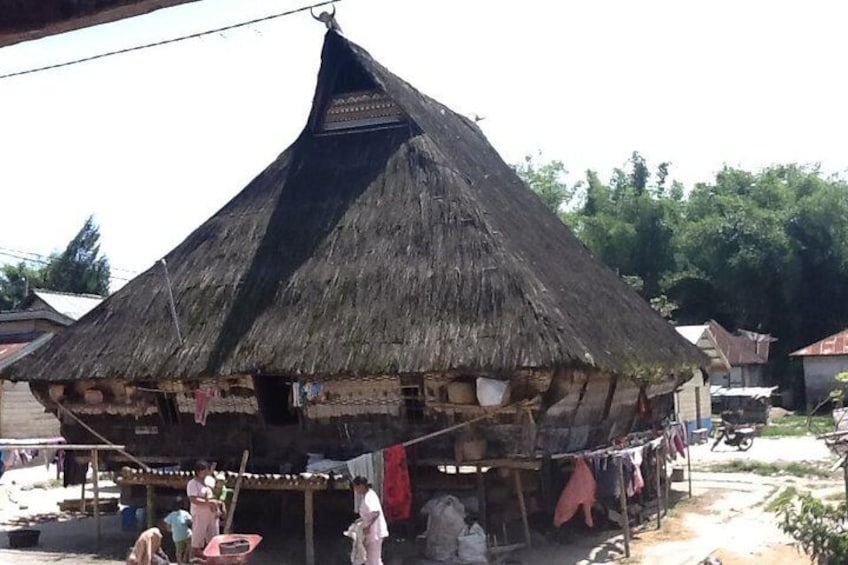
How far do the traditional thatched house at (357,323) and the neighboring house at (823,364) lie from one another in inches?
889

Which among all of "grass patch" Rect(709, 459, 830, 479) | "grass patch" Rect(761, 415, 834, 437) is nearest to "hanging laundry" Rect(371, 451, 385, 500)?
"grass patch" Rect(709, 459, 830, 479)

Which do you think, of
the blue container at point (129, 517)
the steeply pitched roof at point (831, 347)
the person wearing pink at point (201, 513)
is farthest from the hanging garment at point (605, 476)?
the steeply pitched roof at point (831, 347)

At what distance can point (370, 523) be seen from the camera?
10484 mm

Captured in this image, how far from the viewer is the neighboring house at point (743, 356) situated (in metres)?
38.5

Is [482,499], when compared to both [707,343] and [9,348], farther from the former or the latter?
[707,343]

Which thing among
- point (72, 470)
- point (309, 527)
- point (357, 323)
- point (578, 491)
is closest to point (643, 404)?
point (578, 491)

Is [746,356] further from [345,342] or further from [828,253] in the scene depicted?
[345,342]

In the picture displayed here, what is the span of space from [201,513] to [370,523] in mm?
2130

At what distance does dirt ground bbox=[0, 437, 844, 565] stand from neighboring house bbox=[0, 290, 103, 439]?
16.9ft

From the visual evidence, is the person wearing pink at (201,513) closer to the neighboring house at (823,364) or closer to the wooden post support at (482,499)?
the wooden post support at (482,499)

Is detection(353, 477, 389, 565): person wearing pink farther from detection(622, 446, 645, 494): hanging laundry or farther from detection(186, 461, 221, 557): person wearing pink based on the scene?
detection(622, 446, 645, 494): hanging laundry

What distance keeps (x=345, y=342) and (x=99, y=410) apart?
190 inches

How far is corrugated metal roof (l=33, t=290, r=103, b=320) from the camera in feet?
97.0

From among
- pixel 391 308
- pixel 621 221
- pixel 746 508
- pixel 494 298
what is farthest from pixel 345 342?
pixel 621 221
